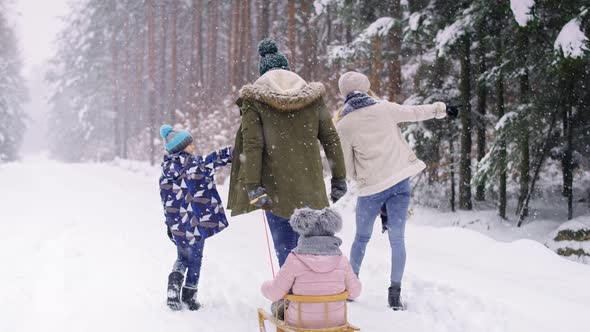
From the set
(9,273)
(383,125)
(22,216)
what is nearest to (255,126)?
(383,125)

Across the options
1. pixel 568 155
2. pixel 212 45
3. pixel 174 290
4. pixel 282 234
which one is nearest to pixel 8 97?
pixel 212 45

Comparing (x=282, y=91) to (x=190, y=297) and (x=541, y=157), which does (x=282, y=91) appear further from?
(x=541, y=157)

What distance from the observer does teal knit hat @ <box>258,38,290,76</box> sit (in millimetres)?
4172

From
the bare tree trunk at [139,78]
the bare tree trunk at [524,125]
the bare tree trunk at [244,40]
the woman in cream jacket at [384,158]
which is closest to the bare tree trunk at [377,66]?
the bare tree trunk at [524,125]

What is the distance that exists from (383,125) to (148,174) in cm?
2114

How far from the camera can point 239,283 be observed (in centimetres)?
550

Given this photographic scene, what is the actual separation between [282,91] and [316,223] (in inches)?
46.4

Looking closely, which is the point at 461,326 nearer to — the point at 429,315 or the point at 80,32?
the point at 429,315

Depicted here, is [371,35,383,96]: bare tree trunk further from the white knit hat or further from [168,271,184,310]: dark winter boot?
[168,271,184,310]: dark winter boot

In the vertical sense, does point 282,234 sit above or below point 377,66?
below

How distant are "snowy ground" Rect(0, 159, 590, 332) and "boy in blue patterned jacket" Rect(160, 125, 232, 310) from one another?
0.38m

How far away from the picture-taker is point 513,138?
28.3 feet

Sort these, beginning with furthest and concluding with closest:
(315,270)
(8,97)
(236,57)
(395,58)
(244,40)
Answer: (8,97)
(244,40)
(236,57)
(395,58)
(315,270)

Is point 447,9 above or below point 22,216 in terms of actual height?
above
